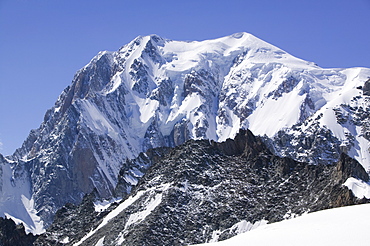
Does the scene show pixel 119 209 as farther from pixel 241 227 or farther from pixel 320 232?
pixel 320 232

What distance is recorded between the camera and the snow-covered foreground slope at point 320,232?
248 feet

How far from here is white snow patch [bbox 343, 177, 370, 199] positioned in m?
141

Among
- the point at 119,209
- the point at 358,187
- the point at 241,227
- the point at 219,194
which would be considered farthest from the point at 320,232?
the point at 119,209

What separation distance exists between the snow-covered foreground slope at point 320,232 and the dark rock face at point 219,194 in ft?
162

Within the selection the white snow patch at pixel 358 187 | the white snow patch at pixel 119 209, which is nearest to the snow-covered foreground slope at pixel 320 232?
the white snow patch at pixel 358 187

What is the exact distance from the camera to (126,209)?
176000 mm

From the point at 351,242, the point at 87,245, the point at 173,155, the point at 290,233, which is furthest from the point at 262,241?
the point at 173,155

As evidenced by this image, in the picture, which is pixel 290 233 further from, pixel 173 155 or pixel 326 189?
pixel 173 155

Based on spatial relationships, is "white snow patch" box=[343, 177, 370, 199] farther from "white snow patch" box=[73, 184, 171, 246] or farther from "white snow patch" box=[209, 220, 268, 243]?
"white snow patch" box=[73, 184, 171, 246]

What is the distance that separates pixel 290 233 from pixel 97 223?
110m

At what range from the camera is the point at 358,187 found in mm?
144375

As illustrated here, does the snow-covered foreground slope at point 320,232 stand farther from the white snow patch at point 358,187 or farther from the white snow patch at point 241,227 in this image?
the white snow patch at point 241,227

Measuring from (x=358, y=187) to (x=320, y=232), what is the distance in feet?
220

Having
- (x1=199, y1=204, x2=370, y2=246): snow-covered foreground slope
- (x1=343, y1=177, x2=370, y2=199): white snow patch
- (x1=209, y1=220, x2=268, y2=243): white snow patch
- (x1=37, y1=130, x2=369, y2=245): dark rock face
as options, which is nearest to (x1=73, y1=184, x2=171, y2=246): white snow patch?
(x1=37, y1=130, x2=369, y2=245): dark rock face
